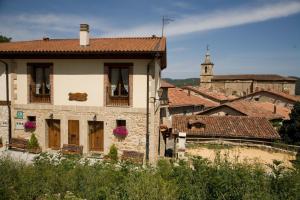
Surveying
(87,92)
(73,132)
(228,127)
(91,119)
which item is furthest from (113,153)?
(228,127)

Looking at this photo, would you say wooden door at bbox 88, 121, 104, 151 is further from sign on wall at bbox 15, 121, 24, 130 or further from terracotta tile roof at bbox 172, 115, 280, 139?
terracotta tile roof at bbox 172, 115, 280, 139

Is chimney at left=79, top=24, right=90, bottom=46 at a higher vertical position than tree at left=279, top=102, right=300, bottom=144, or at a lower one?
higher

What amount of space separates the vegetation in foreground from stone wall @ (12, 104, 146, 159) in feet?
15.4

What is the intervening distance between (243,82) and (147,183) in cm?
6923

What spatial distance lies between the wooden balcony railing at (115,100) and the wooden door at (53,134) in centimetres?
320

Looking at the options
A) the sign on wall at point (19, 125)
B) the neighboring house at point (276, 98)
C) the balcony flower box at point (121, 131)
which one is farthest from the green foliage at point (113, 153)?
the neighboring house at point (276, 98)

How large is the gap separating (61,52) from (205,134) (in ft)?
48.4

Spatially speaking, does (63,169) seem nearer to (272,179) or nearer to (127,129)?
(127,129)

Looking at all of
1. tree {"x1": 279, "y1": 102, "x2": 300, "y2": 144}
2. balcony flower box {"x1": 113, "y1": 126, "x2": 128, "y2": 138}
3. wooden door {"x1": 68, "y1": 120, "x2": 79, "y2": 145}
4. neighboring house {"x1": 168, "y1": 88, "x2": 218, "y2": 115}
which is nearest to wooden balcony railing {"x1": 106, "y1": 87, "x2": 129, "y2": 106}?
balcony flower box {"x1": 113, "y1": 126, "x2": 128, "y2": 138}

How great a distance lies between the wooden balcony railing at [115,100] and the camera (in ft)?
45.8

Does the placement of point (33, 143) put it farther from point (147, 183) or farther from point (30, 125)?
point (147, 183)

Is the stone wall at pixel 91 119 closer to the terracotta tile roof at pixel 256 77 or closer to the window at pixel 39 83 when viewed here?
the window at pixel 39 83

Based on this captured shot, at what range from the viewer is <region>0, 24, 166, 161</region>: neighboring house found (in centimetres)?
1362

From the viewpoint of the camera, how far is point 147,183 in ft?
24.1
